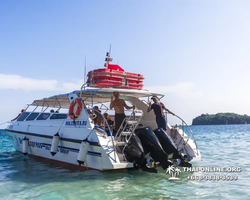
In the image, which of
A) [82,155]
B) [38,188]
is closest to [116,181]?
[82,155]

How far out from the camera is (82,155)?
6.80 metres

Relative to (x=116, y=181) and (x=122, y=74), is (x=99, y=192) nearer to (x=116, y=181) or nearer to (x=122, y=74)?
(x=116, y=181)

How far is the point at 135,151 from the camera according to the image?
6.41 metres

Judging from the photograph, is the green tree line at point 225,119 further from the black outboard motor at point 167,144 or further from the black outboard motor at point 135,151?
the black outboard motor at point 135,151

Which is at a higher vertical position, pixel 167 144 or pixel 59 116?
pixel 59 116

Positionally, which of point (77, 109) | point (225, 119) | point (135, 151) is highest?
point (225, 119)

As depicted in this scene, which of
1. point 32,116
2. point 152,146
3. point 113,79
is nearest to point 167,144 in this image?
point 152,146

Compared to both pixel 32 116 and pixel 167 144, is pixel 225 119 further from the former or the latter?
pixel 167 144

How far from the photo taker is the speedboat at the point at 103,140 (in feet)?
21.2

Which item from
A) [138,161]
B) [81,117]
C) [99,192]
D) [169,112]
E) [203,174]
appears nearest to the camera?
[99,192]

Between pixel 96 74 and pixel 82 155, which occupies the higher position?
pixel 96 74

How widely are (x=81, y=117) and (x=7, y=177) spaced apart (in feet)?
8.91

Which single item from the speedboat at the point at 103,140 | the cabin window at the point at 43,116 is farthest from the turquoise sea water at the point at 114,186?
the cabin window at the point at 43,116

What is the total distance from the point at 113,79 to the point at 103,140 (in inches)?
86.6
